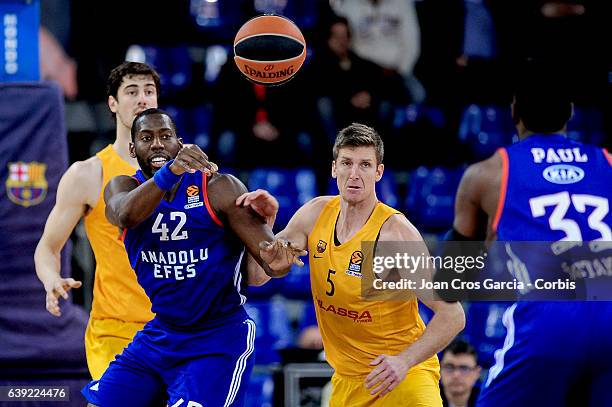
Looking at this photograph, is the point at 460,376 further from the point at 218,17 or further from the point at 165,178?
the point at 218,17

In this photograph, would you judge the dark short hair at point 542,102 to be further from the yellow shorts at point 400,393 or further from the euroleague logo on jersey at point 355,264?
the yellow shorts at point 400,393

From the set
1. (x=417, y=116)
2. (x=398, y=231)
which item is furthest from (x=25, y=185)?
(x=417, y=116)

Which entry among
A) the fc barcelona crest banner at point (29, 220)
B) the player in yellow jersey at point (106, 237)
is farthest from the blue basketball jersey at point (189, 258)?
the fc barcelona crest banner at point (29, 220)

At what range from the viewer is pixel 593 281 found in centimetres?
399

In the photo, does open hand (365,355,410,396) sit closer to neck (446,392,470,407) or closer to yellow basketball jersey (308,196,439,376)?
yellow basketball jersey (308,196,439,376)

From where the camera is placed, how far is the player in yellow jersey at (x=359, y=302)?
4828 mm

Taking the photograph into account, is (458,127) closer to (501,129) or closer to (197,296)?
(501,129)

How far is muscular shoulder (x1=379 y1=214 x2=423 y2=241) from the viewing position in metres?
4.85

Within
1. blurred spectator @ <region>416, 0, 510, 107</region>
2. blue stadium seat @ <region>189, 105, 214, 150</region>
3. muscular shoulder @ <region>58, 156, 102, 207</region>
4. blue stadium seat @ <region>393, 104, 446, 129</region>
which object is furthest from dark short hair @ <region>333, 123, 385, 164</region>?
blurred spectator @ <region>416, 0, 510, 107</region>

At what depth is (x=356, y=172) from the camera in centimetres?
492

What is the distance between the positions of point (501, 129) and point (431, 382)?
4.47 meters

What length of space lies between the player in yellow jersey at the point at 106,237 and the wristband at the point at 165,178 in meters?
1.17

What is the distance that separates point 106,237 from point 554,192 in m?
2.60

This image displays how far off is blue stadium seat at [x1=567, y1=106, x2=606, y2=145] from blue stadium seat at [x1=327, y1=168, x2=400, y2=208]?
1738mm
